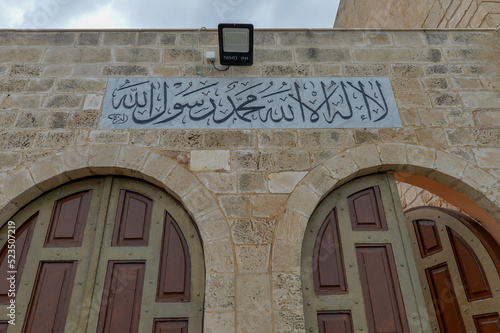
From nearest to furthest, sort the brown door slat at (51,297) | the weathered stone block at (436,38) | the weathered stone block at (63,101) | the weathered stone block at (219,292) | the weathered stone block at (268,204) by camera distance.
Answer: the weathered stone block at (219,292)
the brown door slat at (51,297)
the weathered stone block at (268,204)
the weathered stone block at (63,101)
the weathered stone block at (436,38)

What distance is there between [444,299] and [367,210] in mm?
1365

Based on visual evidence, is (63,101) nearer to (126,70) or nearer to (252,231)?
(126,70)

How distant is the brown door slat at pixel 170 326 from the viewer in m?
2.73

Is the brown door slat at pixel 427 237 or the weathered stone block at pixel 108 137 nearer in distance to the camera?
the weathered stone block at pixel 108 137

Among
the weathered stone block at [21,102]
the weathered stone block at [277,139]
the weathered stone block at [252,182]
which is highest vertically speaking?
the weathered stone block at [21,102]

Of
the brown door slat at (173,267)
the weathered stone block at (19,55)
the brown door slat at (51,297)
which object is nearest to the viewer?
the brown door slat at (51,297)

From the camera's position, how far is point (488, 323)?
327 cm

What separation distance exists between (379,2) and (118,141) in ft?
17.9

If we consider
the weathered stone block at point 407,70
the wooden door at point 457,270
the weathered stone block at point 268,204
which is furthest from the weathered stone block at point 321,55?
the wooden door at point 457,270

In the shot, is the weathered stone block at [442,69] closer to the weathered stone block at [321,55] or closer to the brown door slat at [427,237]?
the weathered stone block at [321,55]

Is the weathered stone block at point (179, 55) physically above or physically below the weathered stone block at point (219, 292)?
above

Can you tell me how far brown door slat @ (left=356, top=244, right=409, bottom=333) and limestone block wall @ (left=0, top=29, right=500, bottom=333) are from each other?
589 mm

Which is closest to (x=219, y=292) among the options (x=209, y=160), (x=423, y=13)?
(x=209, y=160)

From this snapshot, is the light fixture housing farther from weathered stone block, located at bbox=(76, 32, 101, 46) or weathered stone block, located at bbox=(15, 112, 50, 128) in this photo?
weathered stone block, located at bbox=(15, 112, 50, 128)
